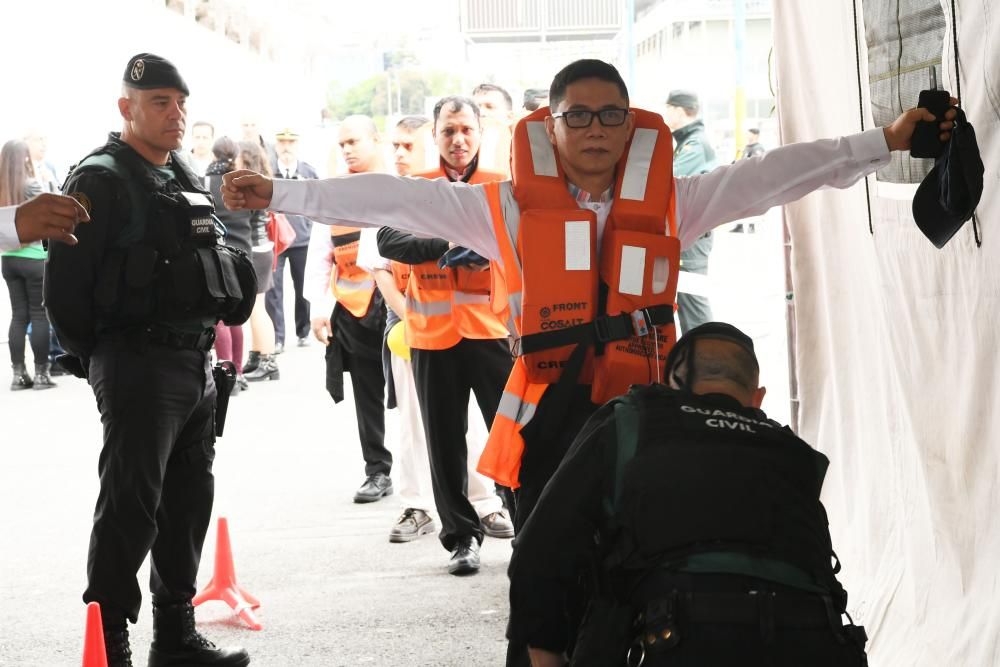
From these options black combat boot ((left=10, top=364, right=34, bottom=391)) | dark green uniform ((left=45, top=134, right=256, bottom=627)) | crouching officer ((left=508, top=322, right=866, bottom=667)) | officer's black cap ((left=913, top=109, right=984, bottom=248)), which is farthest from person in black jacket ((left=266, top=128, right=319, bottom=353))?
crouching officer ((left=508, top=322, right=866, bottom=667))

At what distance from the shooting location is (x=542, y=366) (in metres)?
3.24

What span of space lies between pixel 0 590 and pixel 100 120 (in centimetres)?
1532

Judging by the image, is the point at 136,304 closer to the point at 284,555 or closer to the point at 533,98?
the point at 284,555

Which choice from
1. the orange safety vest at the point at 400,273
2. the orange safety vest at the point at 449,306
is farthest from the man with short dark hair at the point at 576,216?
the orange safety vest at the point at 400,273

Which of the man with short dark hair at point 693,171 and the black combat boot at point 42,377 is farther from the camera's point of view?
the black combat boot at point 42,377

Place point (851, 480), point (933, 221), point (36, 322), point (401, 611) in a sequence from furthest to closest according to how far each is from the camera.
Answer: point (36, 322), point (401, 611), point (851, 480), point (933, 221)

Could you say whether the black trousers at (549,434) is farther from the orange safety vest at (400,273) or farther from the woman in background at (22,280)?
the woman in background at (22,280)

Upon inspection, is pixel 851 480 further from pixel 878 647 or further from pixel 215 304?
pixel 215 304

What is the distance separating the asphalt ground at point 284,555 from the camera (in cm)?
470

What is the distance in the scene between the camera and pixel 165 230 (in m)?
4.06

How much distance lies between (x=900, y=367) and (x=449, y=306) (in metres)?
2.16

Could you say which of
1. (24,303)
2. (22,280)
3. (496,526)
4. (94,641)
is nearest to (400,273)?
(496,526)

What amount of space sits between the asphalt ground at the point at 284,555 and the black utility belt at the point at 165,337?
1.29 metres

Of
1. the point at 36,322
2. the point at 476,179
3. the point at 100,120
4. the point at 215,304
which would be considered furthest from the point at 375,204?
the point at 100,120
